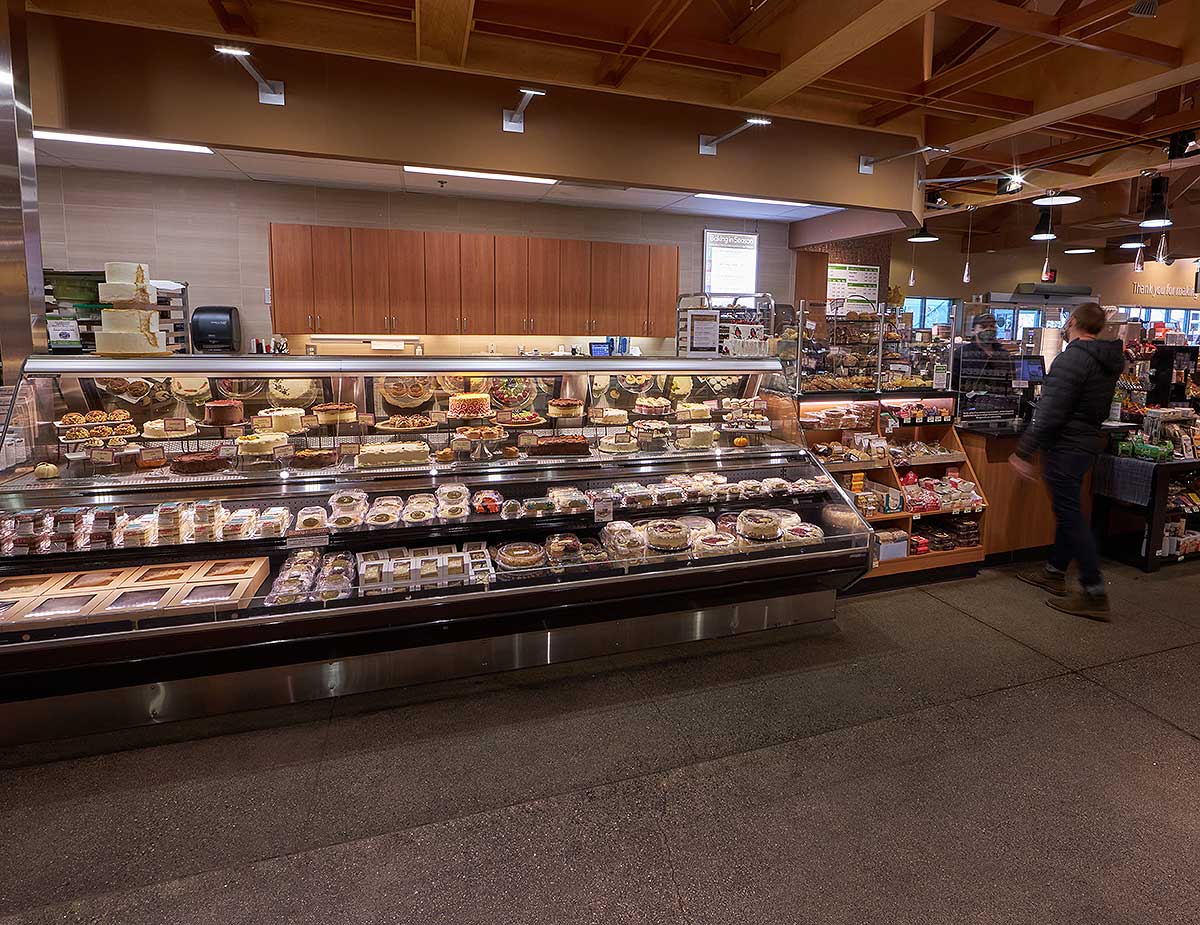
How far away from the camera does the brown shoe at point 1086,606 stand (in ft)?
13.6

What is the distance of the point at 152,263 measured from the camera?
6766 mm

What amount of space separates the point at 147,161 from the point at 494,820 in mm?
6727

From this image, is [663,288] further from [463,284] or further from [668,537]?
[668,537]

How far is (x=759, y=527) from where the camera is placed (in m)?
3.54

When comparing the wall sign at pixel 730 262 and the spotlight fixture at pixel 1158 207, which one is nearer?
the spotlight fixture at pixel 1158 207

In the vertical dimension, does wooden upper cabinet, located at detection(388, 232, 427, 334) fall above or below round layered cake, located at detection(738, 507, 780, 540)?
above

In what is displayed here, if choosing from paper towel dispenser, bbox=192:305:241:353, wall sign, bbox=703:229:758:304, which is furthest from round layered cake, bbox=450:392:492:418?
wall sign, bbox=703:229:758:304

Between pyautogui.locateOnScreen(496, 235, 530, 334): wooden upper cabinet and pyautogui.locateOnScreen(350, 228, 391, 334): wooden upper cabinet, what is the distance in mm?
1220

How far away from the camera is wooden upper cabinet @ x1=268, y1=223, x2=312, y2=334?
266 inches

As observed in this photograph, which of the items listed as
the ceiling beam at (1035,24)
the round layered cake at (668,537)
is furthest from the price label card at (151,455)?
the ceiling beam at (1035,24)

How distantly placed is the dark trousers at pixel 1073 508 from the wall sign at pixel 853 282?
5.46 metres

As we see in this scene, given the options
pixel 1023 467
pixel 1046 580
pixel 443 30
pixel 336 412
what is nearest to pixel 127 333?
pixel 336 412

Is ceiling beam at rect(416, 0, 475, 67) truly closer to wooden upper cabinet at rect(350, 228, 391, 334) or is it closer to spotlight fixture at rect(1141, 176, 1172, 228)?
wooden upper cabinet at rect(350, 228, 391, 334)

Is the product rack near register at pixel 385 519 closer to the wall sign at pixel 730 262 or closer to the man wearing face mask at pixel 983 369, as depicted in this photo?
the man wearing face mask at pixel 983 369
